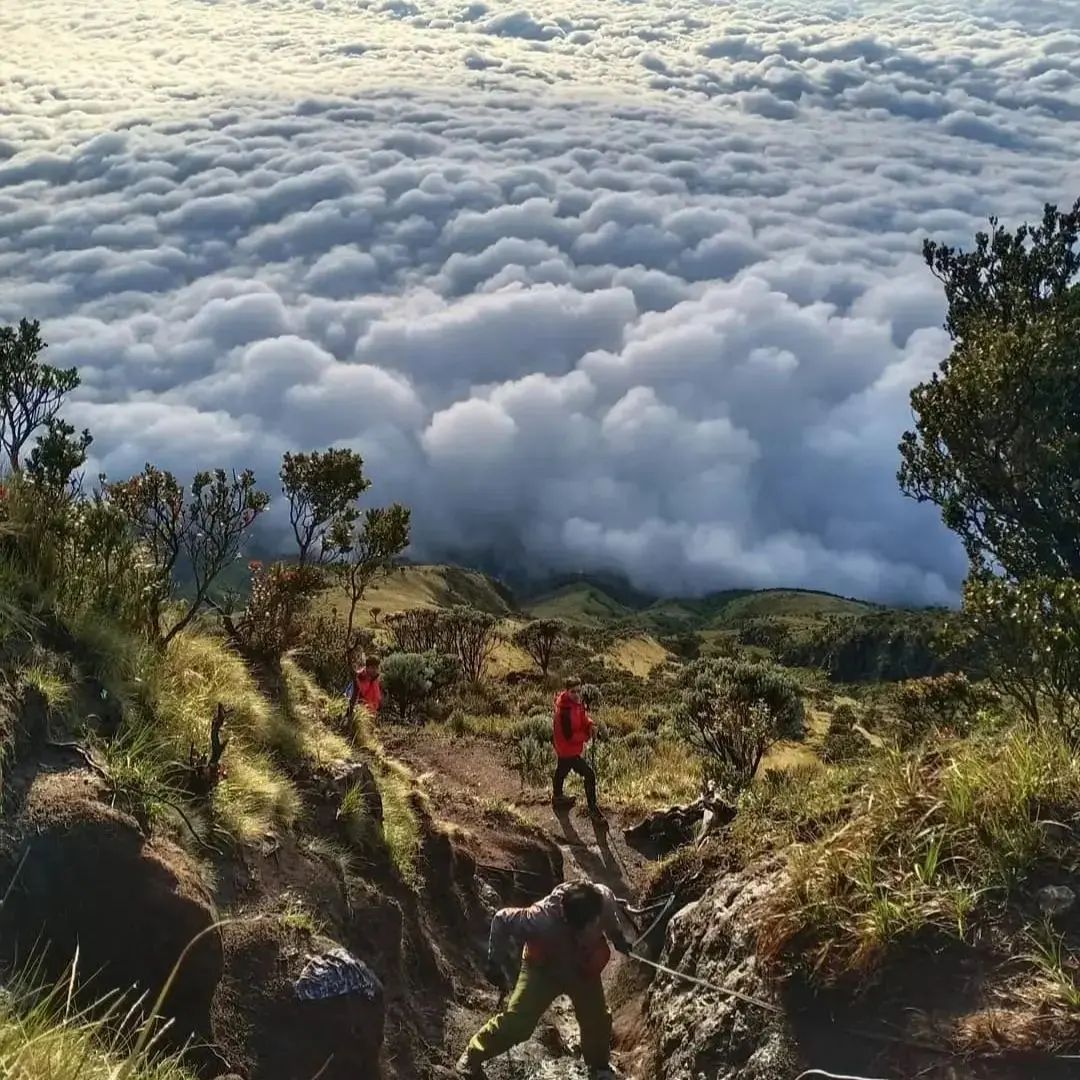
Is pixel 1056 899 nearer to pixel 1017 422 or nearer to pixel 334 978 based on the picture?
pixel 334 978

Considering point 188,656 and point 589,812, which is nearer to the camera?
point 188,656

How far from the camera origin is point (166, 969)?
17.0 ft

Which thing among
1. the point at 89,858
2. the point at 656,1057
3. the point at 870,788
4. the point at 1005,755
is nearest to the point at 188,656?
the point at 89,858

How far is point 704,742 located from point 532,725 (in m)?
6.08

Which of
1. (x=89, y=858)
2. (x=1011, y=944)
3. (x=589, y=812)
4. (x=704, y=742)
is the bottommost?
(x=704, y=742)

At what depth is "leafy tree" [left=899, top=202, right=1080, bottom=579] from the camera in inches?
525

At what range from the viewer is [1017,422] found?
13898 mm

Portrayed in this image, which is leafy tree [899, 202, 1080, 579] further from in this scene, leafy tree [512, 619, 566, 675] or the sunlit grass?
leafy tree [512, 619, 566, 675]

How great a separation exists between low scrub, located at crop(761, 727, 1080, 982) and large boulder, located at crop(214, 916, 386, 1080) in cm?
283

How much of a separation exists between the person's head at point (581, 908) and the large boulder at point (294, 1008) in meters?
1.51

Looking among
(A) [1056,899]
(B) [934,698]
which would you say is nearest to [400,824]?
(A) [1056,899]

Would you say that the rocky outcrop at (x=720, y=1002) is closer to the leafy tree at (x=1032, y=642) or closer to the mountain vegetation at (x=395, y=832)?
the mountain vegetation at (x=395, y=832)

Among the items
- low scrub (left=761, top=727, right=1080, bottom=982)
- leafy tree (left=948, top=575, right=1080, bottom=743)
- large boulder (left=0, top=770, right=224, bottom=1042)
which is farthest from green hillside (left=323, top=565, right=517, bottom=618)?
low scrub (left=761, top=727, right=1080, bottom=982)

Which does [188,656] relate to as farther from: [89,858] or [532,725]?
[532,725]
